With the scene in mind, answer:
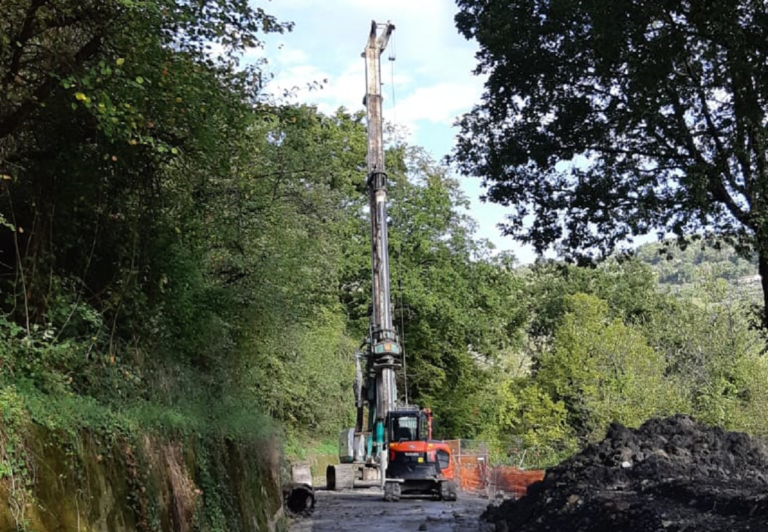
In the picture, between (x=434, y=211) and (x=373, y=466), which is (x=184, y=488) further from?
(x=434, y=211)

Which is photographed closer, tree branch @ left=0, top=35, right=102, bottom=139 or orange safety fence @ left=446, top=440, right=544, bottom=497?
tree branch @ left=0, top=35, right=102, bottom=139

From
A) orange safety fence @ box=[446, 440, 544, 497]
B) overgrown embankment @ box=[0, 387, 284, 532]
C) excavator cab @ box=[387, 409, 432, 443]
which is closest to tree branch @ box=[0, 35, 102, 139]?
overgrown embankment @ box=[0, 387, 284, 532]

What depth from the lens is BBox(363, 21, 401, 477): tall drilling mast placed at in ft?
74.5

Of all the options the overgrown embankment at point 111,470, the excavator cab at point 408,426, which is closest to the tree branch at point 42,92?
the overgrown embankment at point 111,470

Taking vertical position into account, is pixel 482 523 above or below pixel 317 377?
below

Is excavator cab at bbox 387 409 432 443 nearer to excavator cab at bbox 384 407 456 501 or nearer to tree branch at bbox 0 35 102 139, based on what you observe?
excavator cab at bbox 384 407 456 501

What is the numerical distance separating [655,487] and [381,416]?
12363 mm

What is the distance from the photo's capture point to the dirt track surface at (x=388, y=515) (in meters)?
15.1

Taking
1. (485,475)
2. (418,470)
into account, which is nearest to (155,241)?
(418,470)

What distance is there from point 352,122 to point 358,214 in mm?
6505

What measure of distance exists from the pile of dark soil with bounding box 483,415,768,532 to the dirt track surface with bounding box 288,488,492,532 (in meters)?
1.05

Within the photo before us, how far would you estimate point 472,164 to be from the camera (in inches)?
584

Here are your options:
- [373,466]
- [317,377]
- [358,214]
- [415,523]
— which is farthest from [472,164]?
[358,214]

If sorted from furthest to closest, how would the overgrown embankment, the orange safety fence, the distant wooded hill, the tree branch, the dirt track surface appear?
the orange safety fence
the dirt track surface
the distant wooded hill
the tree branch
the overgrown embankment
